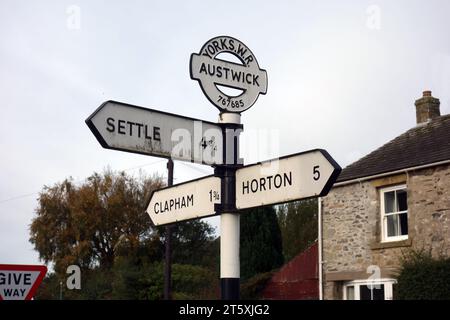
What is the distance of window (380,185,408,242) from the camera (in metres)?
17.2

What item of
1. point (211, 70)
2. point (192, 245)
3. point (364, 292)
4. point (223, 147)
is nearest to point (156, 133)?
point (223, 147)

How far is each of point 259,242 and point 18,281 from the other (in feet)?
76.7

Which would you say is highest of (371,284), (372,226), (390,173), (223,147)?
Answer: (390,173)

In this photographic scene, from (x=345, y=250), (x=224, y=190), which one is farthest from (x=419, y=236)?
(x=224, y=190)

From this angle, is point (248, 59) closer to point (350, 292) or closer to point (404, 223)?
point (404, 223)

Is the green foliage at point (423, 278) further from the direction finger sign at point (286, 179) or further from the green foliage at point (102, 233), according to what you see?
the green foliage at point (102, 233)

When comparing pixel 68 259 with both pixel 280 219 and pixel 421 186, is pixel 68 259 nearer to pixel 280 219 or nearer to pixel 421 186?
pixel 280 219

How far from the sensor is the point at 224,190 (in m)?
5.09

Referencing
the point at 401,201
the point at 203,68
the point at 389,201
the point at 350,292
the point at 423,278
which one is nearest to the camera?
the point at 203,68

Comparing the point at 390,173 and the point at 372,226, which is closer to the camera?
the point at 390,173

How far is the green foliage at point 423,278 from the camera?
15.0m

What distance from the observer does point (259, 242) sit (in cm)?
3008

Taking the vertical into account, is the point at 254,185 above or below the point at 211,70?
below

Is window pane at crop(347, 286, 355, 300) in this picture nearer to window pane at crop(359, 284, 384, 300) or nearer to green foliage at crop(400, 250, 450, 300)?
window pane at crop(359, 284, 384, 300)
